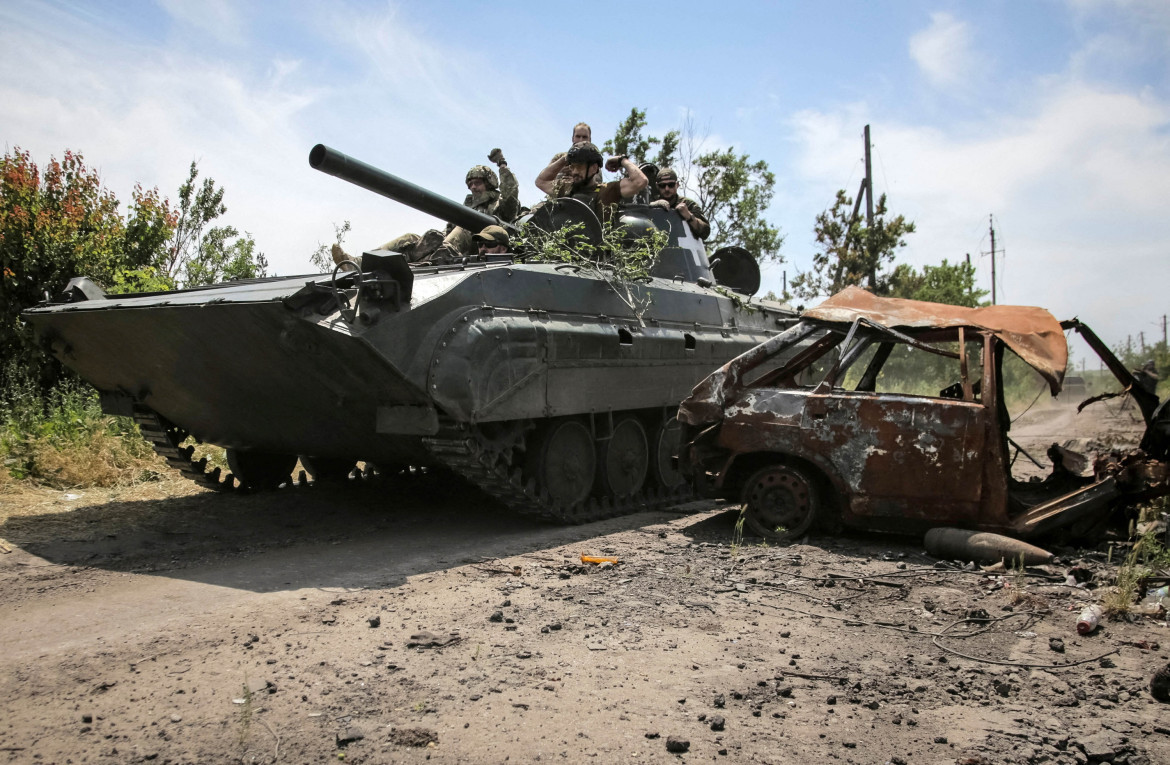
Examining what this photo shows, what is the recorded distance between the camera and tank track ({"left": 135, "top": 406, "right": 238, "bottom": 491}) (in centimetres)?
775

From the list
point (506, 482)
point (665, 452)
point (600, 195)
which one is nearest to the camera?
point (506, 482)

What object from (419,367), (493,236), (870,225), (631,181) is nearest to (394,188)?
(493,236)

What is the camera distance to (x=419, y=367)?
6.02 metres

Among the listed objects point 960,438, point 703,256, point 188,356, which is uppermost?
point 703,256

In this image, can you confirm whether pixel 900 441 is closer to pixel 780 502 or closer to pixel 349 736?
pixel 780 502

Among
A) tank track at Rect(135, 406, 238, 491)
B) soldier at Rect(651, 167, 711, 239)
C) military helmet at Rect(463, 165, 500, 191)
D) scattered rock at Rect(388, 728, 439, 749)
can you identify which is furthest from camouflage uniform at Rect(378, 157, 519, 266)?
scattered rock at Rect(388, 728, 439, 749)

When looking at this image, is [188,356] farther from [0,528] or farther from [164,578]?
[0,528]

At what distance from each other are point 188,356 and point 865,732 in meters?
5.05

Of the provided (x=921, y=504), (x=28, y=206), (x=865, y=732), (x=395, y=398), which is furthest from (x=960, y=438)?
(x=28, y=206)

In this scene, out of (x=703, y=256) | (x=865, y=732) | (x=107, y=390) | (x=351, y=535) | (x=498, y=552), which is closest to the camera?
(x=865, y=732)

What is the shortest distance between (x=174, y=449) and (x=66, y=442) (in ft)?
6.98

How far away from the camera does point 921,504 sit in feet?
19.2

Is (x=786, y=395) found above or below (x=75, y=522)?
above

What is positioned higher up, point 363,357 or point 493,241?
point 493,241
